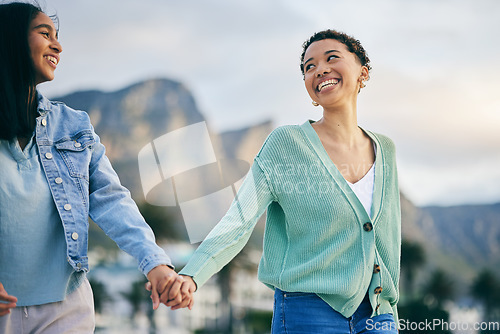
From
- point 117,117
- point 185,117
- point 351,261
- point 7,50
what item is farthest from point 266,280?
point 185,117

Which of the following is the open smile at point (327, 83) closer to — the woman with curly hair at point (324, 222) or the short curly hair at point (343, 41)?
the woman with curly hair at point (324, 222)

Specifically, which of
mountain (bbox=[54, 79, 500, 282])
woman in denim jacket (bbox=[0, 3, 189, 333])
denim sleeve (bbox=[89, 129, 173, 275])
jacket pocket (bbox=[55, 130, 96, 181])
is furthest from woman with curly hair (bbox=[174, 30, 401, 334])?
mountain (bbox=[54, 79, 500, 282])

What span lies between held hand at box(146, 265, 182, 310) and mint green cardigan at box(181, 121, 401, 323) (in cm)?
27

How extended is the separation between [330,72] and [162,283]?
1.62 m

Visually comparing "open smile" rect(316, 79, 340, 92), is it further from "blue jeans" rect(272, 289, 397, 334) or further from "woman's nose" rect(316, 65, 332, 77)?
"blue jeans" rect(272, 289, 397, 334)

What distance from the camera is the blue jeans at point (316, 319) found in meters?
2.75

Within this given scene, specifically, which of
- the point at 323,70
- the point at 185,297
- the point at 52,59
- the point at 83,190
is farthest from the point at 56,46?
the point at 323,70

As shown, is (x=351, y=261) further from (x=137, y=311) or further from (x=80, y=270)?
(x=137, y=311)

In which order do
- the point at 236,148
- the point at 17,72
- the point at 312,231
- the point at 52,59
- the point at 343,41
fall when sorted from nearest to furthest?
1. the point at 17,72
2. the point at 52,59
3. the point at 312,231
4. the point at 343,41
5. the point at 236,148

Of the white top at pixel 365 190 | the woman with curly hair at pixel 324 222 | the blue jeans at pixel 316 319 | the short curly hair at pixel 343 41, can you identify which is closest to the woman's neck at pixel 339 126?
the woman with curly hair at pixel 324 222

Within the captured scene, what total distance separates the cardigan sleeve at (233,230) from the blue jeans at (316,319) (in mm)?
376

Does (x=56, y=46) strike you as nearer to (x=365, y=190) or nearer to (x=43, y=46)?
(x=43, y=46)

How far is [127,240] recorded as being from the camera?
95.3 inches

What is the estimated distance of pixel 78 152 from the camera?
2.58 metres
